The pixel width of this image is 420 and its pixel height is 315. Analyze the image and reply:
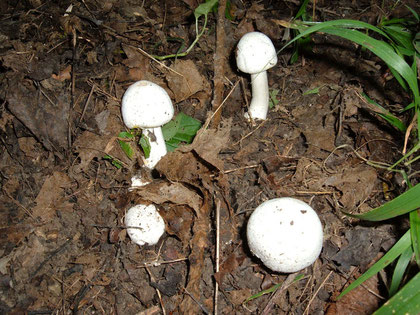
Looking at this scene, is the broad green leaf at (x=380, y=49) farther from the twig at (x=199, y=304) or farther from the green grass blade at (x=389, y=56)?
the twig at (x=199, y=304)

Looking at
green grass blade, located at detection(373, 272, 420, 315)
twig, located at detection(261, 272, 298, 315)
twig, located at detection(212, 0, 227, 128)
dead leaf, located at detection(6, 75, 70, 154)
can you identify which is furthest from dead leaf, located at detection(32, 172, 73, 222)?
green grass blade, located at detection(373, 272, 420, 315)

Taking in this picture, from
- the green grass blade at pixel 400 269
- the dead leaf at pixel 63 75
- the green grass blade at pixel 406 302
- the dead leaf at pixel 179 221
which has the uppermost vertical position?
the dead leaf at pixel 63 75

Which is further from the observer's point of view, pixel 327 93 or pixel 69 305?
pixel 327 93

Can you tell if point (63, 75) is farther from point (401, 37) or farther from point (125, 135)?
point (401, 37)

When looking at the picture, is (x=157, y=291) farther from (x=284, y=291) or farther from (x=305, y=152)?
(x=305, y=152)

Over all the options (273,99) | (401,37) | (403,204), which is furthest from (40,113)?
(401,37)

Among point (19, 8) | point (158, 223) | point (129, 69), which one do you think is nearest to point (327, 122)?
point (158, 223)

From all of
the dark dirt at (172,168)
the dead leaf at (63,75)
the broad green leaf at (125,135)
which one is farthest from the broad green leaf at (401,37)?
the dead leaf at (63,75)
